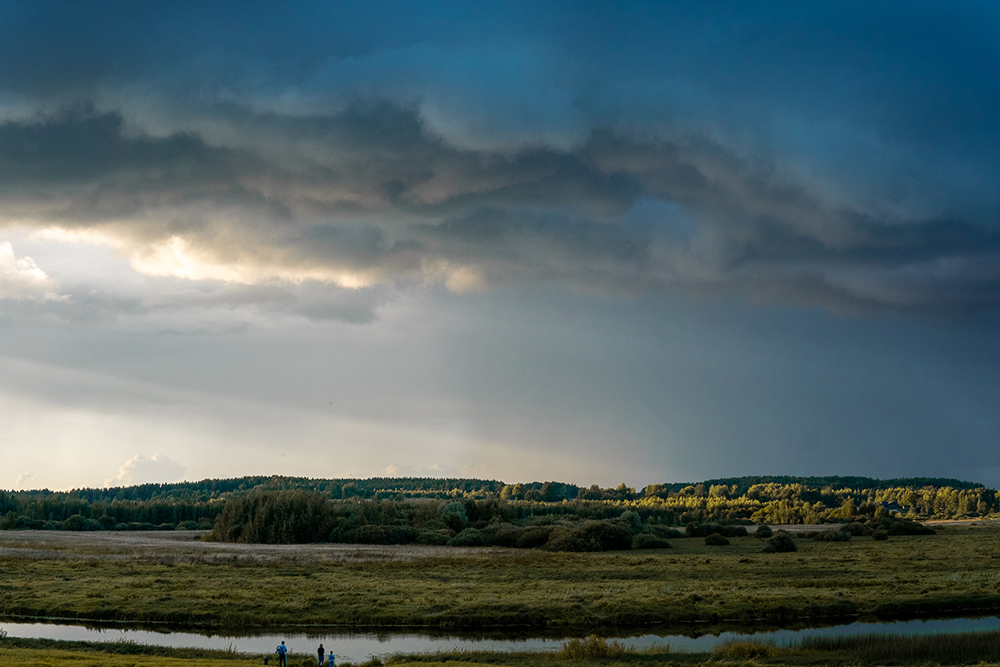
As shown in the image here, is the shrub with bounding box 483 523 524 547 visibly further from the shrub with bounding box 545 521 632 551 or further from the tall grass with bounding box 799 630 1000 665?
the tall grass with bounding box 799 630 1000 665

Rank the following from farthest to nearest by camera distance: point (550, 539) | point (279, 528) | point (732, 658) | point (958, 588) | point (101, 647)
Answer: point (279, 528) < point (550, 539) < point (958, 588) < point (101, 647) < point (732, 658)

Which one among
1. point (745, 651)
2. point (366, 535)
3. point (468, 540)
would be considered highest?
point (745, 651)

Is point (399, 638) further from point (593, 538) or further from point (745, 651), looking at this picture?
point (593, 538)

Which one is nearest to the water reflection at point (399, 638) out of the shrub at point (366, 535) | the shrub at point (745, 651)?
the shrub at point (745, 651)

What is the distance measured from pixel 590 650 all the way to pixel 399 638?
32.7ft

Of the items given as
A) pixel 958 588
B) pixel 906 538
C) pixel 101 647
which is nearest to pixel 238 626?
pixel 101 647

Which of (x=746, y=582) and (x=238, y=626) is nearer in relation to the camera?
(x=238, y=626)

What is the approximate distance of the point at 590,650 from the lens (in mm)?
31234

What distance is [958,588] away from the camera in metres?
45.6

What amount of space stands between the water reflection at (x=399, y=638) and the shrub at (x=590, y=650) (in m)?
1.93

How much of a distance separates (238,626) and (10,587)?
60.2 ft

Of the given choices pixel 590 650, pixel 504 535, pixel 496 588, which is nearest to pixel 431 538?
pixel 504 535

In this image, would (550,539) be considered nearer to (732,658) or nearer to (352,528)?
(352,528)

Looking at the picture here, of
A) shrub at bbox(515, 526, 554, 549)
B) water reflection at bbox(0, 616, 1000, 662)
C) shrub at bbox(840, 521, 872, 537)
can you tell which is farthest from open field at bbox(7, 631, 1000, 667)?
shrub at bbox(840, 521, 872, 537)
